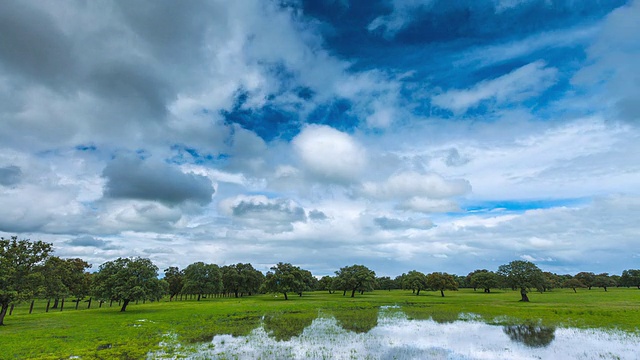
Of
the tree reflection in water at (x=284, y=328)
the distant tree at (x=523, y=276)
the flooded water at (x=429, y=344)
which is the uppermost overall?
the distant tree at (x=523, y=276)

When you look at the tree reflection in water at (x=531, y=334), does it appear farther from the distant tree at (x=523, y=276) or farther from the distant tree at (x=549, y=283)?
the distant tree at (x=549, y=283)

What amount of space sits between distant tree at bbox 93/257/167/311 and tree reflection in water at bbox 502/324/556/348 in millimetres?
60033

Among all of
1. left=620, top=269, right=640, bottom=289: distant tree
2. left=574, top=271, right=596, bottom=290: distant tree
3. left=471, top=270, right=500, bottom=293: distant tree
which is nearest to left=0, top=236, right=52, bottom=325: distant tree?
left=471, top=270, right=500, bottom=293: distant tree

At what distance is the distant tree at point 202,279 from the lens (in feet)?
351

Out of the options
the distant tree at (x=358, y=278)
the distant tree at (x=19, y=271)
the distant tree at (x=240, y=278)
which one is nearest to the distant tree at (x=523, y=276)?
the distant tree at (x=358, y=278)

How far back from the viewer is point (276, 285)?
9894 cm

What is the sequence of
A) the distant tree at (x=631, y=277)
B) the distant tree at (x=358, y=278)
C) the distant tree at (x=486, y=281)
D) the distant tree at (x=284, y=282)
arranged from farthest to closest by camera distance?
the distant tree at (x=631, y=277) → the distant tree at (x=486, y=281) → the distant tree at (x=358, y=278) → the distant tree at (x=284, y=282)

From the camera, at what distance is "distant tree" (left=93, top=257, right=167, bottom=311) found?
60.3 m

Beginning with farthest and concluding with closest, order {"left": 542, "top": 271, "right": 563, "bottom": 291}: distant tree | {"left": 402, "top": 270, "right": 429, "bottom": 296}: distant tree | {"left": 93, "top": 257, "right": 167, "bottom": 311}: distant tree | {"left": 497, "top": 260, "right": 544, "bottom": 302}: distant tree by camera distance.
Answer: {"left": 402, "top": 270, "right": 429, "bottom": 296}: distant tree → {"left": 542, "top": 271, "right": 563, "bottom": 291}: distant tree → {"left": 497, "top": 260, "right": 544, "bottom": 302}: distant tree → {"left": 93, "top": 257, "right": 167, "bottom": 311}: distant tree

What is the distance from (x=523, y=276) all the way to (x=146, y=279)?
3451 inches

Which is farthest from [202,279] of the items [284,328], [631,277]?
[631,277]

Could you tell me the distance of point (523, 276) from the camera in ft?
265

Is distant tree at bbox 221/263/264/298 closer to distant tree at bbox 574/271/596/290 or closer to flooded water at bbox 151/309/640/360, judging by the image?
flooded water at bbox 151/309/640/360

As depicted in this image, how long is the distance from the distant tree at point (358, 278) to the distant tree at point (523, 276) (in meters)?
39.3
